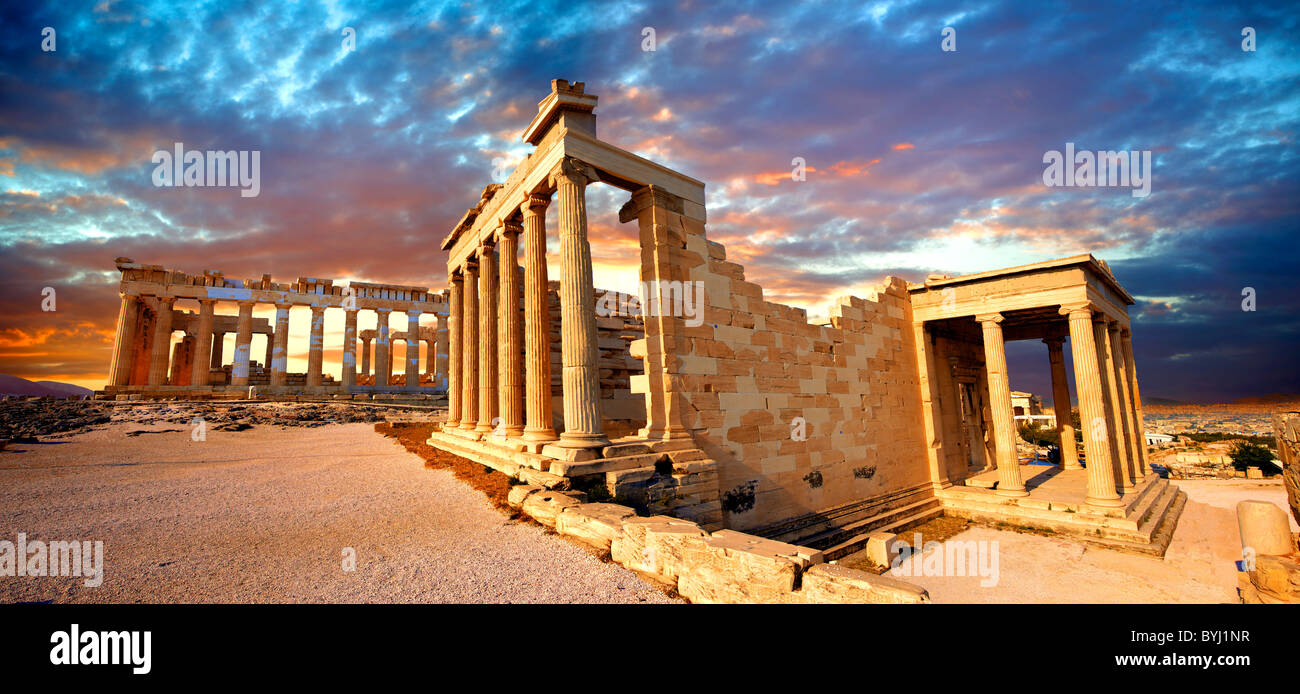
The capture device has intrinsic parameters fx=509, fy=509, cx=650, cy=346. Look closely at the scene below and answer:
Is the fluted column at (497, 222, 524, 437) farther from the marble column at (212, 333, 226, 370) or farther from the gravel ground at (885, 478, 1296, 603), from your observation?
the marble column at (212, 333, 226, 370)

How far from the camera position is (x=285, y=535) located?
6281 millimetres

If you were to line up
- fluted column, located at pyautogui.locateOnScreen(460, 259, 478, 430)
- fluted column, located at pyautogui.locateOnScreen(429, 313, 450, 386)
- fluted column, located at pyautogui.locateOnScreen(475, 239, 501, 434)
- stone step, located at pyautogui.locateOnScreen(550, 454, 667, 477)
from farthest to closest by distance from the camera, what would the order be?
fluted column, located at pyautogui.locateOnScreen(429, 313, 450, 386), fluted column, located at pyautogui.locateOnScreen(460, 259, 478, 430), fluted column, located at pyautogui.locateOnScreen(475, 239, 501, 434), stone step, located at pyautogui.locateOnScreen(550, 454, 667, 477)

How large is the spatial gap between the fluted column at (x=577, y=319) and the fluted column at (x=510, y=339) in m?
2.90

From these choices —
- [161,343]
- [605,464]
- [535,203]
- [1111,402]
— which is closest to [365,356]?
[161,343]

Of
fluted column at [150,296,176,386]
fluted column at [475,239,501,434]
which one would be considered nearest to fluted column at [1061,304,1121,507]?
fluted column at [475,239,501,434]

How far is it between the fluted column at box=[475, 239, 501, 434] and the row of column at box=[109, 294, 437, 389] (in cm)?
2904

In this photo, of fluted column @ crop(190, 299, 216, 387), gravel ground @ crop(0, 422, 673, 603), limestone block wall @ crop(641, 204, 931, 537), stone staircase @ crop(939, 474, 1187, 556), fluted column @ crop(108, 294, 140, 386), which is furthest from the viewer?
fluted column @ crop(190, 299, 216, 387)

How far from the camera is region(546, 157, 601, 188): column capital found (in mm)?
9305

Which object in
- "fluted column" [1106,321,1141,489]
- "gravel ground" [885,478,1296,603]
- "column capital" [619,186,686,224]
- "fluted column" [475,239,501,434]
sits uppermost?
"column capital" [619,186,686,224]

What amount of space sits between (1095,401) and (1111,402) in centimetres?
312

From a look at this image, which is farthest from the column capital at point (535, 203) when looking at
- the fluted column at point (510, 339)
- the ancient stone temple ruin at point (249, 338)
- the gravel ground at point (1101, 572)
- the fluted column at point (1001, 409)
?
the ancient stone temple ruin at point (249, 338)

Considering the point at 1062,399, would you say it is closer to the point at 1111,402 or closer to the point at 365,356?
the point at 1111,402
